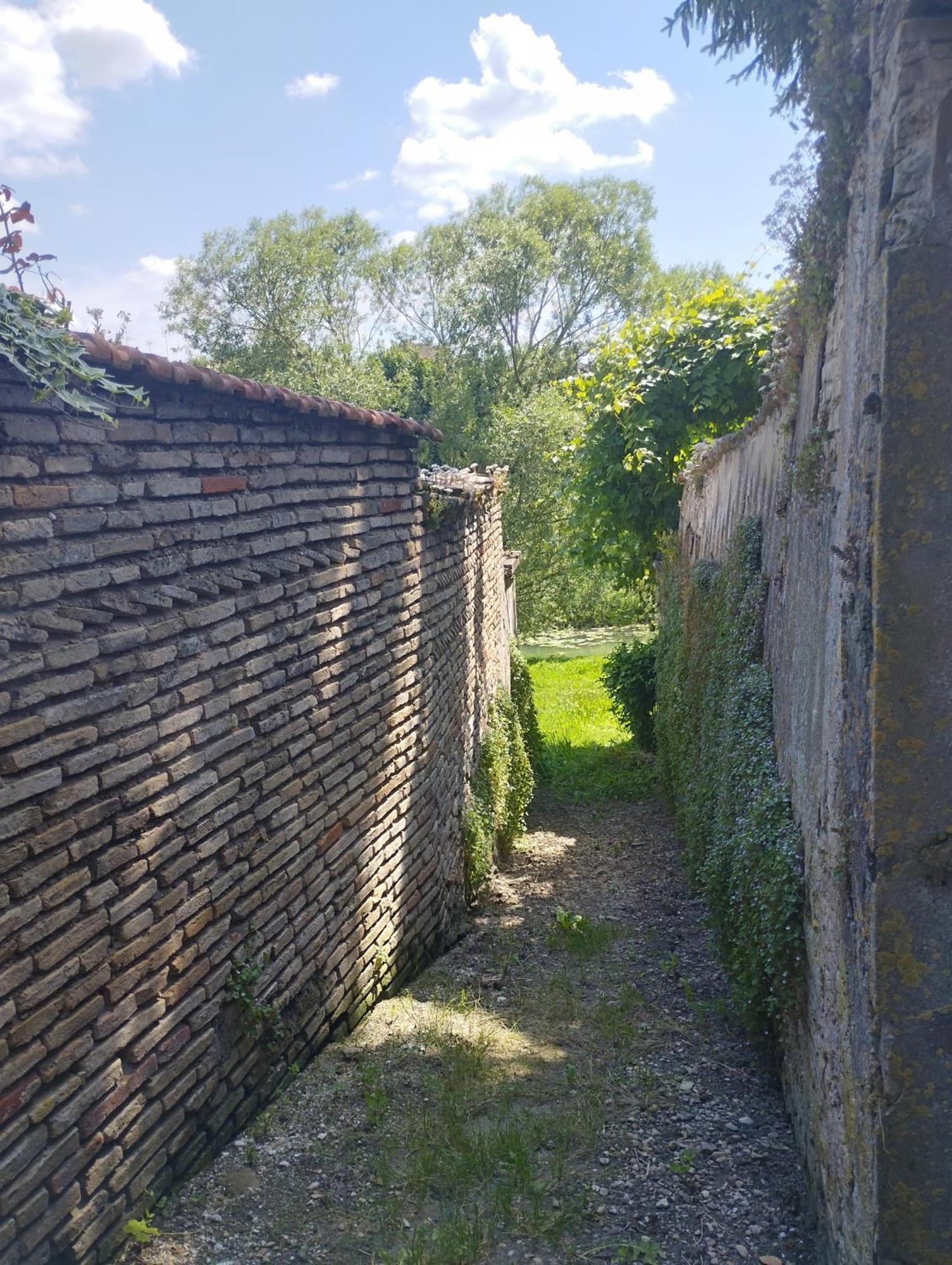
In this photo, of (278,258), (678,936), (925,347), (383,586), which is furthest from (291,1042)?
(278,258)

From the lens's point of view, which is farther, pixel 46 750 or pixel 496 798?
pixel 496 798

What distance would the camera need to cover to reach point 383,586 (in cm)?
541

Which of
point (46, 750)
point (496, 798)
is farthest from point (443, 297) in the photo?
point (46, 750)

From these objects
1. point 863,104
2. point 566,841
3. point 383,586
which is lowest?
point 566,841

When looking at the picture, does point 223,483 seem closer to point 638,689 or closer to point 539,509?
point 638,689

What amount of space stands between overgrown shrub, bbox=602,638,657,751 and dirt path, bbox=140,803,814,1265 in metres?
6.48

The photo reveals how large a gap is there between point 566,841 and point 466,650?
2.54 meters

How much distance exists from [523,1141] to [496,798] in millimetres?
4534

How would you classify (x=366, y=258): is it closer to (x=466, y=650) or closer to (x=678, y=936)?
(x=466, y=650)

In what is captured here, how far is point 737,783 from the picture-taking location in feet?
16.6

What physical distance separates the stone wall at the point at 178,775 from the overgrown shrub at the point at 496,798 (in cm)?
166

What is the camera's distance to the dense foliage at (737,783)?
3.74 m

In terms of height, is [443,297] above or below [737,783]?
above

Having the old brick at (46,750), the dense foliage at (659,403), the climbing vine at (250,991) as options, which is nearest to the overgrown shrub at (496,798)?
the climbing vine at (250,991)
